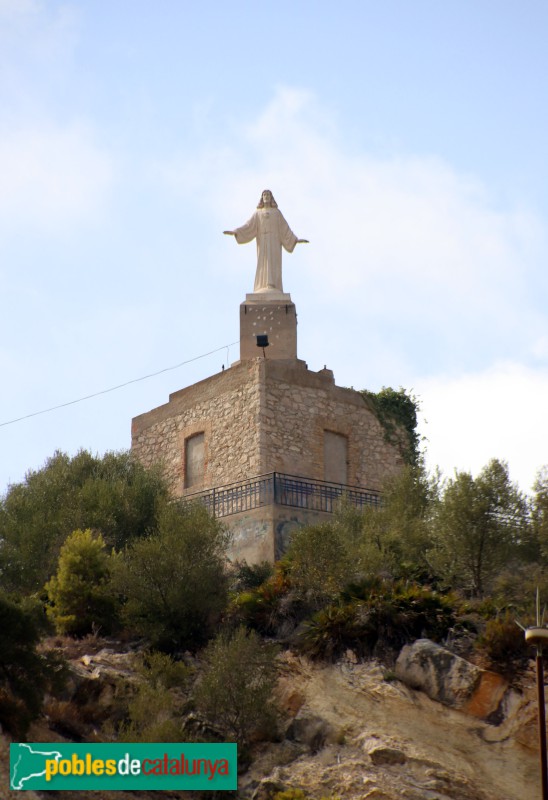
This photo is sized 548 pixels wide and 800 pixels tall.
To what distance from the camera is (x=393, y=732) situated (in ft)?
71.7

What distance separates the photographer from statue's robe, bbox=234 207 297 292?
1374 inches

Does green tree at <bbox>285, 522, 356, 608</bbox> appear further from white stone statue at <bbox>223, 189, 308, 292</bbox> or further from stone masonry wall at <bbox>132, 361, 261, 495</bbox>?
white stone statue at <bbox>223, 189, 308, 292</bbox>

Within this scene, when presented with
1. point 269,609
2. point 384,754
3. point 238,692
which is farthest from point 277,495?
point 384,754

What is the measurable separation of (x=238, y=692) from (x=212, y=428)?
40.1 feet

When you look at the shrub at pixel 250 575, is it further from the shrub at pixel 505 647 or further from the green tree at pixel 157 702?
the shrub at pixel 505 647

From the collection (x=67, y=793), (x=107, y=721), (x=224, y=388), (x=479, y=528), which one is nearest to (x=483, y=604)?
(x=479, y=528)

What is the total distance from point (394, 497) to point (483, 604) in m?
5.54

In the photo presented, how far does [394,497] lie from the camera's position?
30.0 metres

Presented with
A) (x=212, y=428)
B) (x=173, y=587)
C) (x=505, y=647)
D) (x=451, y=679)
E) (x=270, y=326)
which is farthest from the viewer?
(x=270, y=326)

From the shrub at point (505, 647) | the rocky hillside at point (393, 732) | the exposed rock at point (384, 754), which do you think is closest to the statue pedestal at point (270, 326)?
the rocky hillside at point (393, 732)

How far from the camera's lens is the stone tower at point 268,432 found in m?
31.3

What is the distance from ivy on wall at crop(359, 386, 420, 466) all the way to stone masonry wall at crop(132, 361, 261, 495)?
138 inches

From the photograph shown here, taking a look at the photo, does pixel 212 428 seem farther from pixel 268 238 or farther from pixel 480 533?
pixel 480 533

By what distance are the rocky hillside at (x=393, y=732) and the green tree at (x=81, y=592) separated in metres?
1.40
